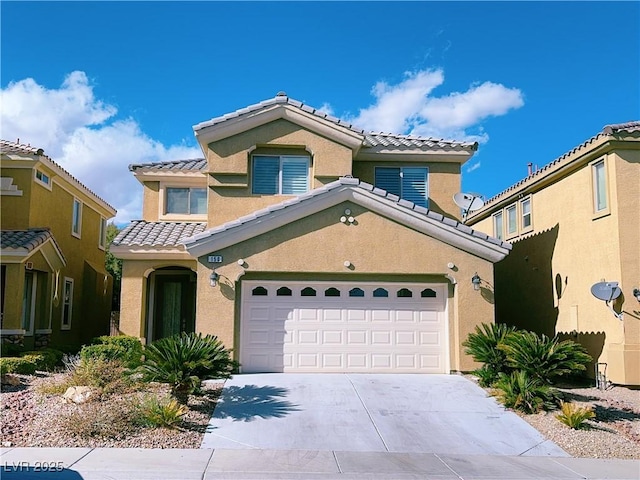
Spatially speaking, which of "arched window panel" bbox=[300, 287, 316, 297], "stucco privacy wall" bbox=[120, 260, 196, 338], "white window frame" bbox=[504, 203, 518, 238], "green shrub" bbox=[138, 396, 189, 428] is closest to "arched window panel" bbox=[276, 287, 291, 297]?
"arched window panel" bbox=[300, 287, 316, 297]

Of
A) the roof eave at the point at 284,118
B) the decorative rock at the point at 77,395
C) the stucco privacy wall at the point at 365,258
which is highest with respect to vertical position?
the roof eave at the point at 284,118

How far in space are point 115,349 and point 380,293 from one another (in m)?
7.04

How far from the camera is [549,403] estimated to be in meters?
11.7

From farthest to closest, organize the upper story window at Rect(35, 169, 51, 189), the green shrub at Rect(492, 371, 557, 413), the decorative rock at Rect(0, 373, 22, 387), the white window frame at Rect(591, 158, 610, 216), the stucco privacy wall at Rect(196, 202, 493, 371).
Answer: the upper story window at Rect(35, 169, 51, 189)
the stucco privacy wall at Rect(196, 202, 493, 371)
the white window frame at Rect(591, 158, 610, 216)
the decorative rock at Rect(0, 373, 22, 387)
the green shrub at Rect(492, 371, 557, 413)

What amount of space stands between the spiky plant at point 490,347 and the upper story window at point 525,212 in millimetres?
6411

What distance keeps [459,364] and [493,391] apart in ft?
5.76

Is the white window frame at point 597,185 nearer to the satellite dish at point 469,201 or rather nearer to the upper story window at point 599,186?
the upper story window at point 599,186

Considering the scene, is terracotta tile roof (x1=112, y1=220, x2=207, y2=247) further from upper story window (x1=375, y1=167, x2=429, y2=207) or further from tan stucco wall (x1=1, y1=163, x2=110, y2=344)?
upper story window (x1=375, y1=167, x2=429, y2=207)

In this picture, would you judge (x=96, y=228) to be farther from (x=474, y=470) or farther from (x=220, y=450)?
(x=474, y=470)

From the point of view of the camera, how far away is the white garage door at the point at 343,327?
1452 centimetres

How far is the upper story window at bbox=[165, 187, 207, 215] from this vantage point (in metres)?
19.2

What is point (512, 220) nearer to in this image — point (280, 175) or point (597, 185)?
point (597, 185)

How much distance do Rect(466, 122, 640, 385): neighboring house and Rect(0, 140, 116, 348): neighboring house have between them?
1508 centimetres

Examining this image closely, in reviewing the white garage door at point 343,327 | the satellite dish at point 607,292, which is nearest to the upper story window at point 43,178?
the white garage door at point 343,327
